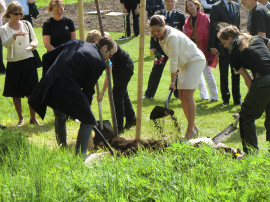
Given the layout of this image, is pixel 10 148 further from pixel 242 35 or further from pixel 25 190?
pixel 242 35

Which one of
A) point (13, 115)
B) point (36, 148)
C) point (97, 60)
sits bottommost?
point (13, 115)

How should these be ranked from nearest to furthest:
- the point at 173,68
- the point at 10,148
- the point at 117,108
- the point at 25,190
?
the point at 25,190, the point at 10,148, the point at 173,68, the point at 117,108

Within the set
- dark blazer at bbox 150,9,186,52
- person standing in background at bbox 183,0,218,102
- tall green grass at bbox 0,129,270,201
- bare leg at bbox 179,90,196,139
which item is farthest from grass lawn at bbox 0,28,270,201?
dark blazer at bbox 150,9,186,52

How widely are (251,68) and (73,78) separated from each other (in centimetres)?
221

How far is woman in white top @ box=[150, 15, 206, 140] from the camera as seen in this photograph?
22.0 feet

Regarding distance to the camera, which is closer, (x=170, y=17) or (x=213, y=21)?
(x=213, y=21)

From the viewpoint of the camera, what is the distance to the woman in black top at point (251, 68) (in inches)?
236

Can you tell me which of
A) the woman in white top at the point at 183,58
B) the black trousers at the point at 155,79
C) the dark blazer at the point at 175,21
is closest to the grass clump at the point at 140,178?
the woman in white top at the point at 183,58

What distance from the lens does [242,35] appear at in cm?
613

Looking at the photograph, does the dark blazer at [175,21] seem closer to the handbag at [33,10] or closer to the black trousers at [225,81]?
the black trousers at [225,81]

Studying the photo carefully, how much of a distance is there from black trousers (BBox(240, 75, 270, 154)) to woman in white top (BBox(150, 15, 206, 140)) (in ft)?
3.46

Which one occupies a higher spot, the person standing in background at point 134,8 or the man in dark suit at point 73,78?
the man in dark suit at point 73,78

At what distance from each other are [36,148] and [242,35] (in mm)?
2871

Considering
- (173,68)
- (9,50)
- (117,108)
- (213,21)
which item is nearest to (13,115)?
(9,50)
